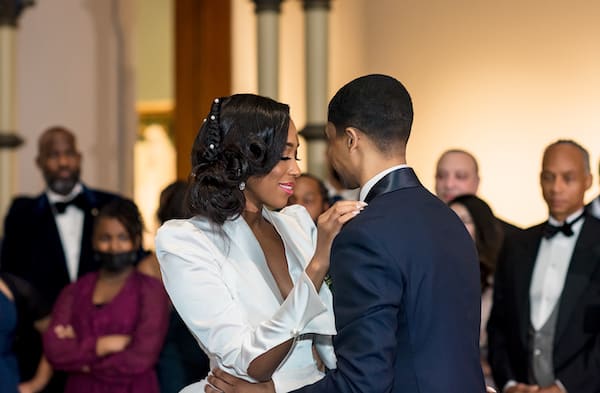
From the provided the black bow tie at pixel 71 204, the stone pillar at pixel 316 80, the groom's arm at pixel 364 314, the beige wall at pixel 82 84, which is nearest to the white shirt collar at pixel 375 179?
the groom's arm at pixel 364 314

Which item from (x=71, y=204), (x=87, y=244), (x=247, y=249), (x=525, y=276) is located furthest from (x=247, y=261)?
(x=71, y=204)

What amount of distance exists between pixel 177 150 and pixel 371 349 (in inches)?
239

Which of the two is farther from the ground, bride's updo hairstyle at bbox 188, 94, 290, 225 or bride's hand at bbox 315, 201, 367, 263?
bride's updo hairstyle at bbox 188, 94, 290, 225

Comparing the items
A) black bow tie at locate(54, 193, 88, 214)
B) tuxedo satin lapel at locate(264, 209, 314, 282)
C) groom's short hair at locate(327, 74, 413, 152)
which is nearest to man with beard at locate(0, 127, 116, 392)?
black bow tie at locate(54, 193, 88, 214)

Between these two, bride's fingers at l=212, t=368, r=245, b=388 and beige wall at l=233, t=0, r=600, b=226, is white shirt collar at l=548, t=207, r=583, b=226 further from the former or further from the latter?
beige wall at l=233, t=0, r=600, b=226

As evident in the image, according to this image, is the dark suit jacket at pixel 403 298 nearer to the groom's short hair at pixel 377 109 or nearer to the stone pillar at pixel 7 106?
the groom's short hair at pixel 377 109

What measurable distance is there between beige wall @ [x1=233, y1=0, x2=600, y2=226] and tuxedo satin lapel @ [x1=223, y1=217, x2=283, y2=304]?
4.36m

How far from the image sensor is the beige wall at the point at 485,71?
685 cm

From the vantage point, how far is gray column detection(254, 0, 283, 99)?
23.3 feet

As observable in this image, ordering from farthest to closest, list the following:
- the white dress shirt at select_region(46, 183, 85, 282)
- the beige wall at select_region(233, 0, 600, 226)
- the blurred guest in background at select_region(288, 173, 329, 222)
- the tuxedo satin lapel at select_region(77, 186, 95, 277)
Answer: the beige wall at select_region(233, 0, 600, 226), the white dress shirt at select_region(46, 183, 85, 282), the tuxedo satin lapel at select_region(77, 186, 95, 277), the blurred guest in background at select_region(288, 173, 329, 222)

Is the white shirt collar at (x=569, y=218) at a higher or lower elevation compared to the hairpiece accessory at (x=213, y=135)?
lower

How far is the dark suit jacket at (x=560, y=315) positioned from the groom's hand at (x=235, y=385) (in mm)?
1740

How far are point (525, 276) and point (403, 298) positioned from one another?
2108 millimetres

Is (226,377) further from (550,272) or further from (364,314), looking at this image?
(550,272)
